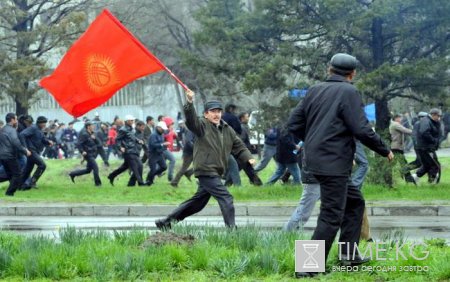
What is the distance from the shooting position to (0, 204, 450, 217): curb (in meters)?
16.9

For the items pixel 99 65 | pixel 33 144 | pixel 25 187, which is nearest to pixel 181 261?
pixel 99 65

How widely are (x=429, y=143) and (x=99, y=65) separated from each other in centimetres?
1161

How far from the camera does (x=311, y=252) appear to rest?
329 inches

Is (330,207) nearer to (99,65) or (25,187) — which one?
(99,65)

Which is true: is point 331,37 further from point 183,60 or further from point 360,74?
point 183,60

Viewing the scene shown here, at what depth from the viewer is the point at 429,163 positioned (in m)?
21.6

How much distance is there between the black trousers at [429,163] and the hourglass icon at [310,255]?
537 inches

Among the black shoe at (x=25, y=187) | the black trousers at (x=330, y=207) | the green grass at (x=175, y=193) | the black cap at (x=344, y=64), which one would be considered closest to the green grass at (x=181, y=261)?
the black trousers at (x=330, y=207)

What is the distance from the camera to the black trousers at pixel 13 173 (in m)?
21.0

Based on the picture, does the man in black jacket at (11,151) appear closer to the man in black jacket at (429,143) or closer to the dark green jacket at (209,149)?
the man in black jacket at (429,143)

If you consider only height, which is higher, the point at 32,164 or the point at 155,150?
the point at 155,150

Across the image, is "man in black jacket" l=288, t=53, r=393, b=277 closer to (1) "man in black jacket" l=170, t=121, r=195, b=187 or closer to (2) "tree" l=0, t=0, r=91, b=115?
(1) "man in black jacket" l=170, t=121, r=195, b=187

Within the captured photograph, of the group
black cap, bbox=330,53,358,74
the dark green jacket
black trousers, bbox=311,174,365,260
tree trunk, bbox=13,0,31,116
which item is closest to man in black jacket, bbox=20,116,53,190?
tree trunk, bbox=13,0,31,116

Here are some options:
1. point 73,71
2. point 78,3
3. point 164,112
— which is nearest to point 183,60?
point 73,71
